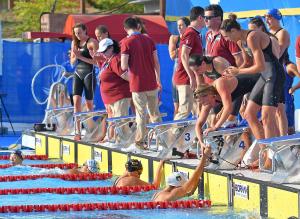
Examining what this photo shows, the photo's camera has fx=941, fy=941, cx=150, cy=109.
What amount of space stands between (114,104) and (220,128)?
3.56 m

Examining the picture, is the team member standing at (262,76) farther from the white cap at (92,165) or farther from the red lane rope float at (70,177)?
the red lane rope float at (70,177)

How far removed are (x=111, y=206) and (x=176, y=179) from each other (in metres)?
0.74

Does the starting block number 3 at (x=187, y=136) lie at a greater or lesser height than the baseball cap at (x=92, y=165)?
greater

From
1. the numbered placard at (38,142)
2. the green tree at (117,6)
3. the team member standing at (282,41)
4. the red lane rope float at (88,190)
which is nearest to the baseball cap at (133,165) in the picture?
the red lane rope float at (88,190)

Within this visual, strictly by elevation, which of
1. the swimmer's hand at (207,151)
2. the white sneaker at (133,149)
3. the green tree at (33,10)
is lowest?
the white sneaker at (133,149)

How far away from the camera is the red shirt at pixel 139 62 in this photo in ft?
41.5

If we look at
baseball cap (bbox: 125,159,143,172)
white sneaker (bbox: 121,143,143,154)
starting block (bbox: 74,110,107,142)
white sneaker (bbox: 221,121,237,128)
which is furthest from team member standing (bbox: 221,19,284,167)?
starting block (bbox: 74,110,107,142)

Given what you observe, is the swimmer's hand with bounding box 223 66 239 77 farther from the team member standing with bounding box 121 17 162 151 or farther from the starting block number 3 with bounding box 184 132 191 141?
the team member standing with bounding box 121 17 162 151

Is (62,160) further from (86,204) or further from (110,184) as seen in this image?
(86,204)

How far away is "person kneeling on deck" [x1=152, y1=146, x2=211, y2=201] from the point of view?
9.70m

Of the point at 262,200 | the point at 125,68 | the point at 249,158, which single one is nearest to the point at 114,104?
the point at 125,68

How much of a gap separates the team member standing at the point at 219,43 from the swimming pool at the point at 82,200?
1.86m

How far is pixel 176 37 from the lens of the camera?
13.7 meters

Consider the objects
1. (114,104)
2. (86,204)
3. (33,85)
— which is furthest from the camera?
(33,85)
